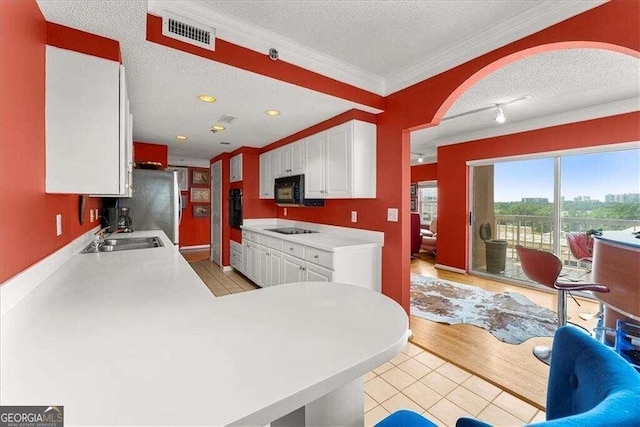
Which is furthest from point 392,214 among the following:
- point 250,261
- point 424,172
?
point 424,172

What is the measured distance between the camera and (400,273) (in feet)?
8.73

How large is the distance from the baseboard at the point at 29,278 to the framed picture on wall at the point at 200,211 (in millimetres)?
5855

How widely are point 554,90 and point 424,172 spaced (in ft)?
12.8

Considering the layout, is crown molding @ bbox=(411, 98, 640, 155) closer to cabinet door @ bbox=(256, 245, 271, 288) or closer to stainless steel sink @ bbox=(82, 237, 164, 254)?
cabinet door @ bbox=(256, 245, 271, 288)

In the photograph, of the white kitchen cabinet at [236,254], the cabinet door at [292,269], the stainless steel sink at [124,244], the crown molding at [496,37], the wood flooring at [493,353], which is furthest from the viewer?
the white kitchen cabinet at [236,254]

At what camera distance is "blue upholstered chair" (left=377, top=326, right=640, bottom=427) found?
1.47 ft

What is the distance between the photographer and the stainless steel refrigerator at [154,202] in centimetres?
367

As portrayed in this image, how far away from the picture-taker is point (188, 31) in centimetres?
174

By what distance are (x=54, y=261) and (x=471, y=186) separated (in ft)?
17.9

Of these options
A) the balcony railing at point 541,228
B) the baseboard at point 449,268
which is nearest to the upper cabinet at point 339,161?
the baseboard at point 449,268

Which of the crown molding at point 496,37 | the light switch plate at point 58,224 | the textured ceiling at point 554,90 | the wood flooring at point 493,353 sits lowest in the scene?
the wood flooring at point 493,353

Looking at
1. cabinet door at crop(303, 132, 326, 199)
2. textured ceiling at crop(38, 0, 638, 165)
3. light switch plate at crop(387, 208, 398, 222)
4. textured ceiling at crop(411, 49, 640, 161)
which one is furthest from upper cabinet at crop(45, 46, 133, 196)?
textured ceiling at crop(411, 49, 640, 161)

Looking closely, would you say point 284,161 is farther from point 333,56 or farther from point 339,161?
point 333,56

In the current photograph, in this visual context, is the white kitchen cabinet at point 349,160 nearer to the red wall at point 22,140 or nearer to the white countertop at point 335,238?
the white countertop at point 335,238
